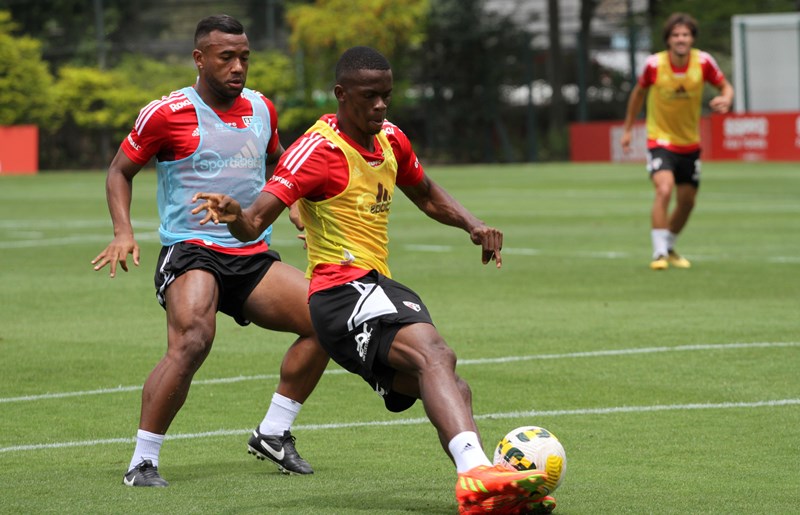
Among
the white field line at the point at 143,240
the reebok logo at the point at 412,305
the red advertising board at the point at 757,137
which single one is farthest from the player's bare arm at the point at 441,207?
the red advertising board at the point at 757,137

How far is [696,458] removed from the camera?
7008mm

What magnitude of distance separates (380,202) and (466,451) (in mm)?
1302

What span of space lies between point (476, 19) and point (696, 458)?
49.3m

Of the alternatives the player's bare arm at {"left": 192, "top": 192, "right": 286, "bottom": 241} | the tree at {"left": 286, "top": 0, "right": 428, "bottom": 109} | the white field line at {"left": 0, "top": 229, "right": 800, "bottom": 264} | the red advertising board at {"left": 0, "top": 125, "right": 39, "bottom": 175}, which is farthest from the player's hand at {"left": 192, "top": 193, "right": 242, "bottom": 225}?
the tree at {"left": 286, "top": 0, "right": 428, "bottom": 109}

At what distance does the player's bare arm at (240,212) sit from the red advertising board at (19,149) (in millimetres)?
46938

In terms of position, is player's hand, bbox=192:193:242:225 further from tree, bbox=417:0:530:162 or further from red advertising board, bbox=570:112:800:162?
tree, bbox=417:0:530:162

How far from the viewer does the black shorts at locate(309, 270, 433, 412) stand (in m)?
6.16

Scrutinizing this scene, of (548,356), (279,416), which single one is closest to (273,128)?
(279,416)

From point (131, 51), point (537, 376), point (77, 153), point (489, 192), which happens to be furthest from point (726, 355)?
point (131, 51)

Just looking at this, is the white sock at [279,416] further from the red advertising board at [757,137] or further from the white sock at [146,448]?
the red advertising board at [757,137]

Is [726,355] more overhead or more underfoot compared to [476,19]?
more underfoot

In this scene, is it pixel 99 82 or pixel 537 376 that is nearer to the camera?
pixel 537 376

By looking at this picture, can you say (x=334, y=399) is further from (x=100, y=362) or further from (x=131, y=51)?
(x=131, y=51)

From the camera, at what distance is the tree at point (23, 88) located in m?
56.5
